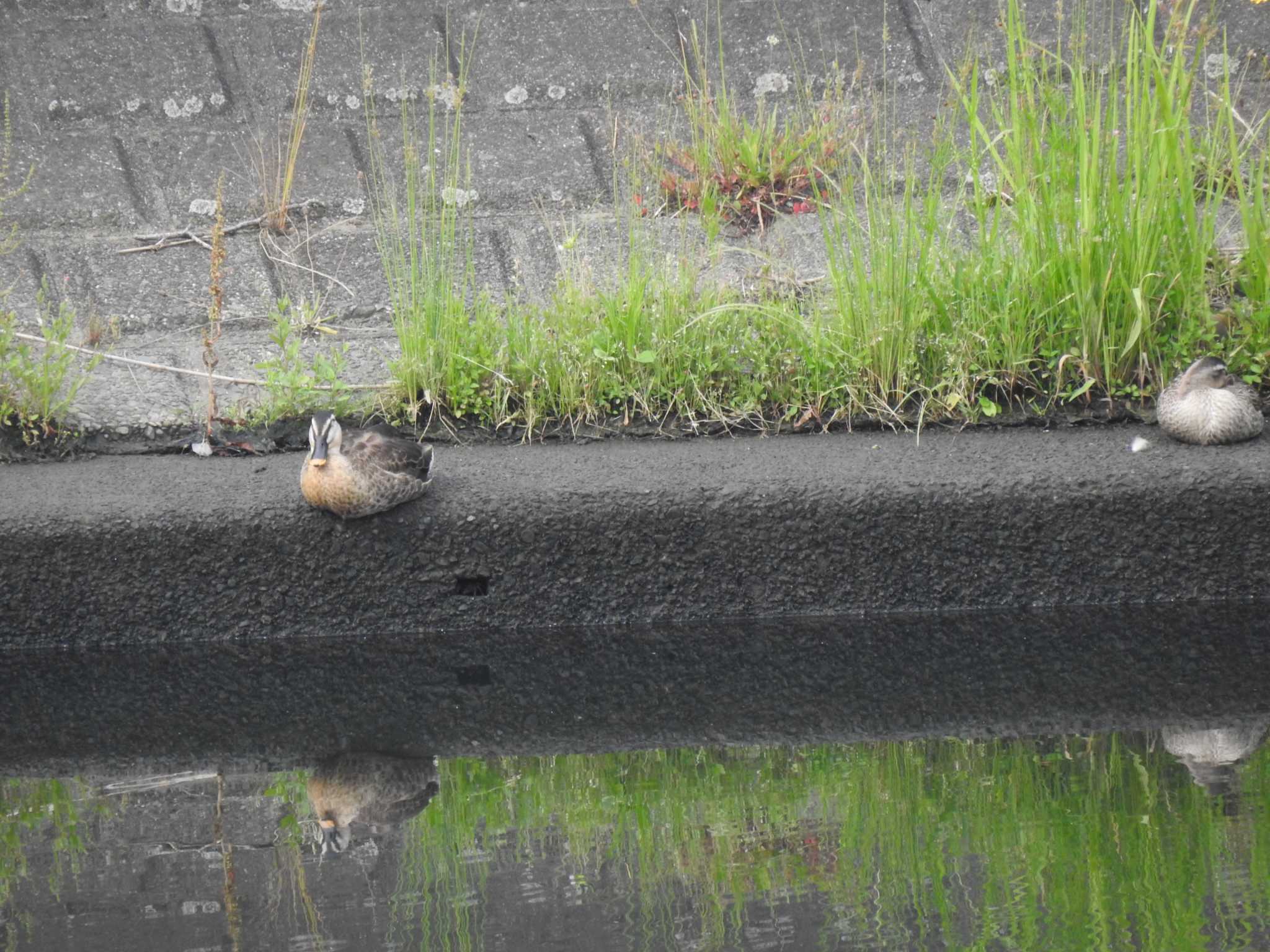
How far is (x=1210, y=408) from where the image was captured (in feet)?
13.5

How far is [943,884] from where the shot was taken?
2369 mm

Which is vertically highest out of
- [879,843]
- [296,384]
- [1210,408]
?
[296,384]

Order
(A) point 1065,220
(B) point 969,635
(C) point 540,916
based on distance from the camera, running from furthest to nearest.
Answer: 1. (A) point 1065,220
2. (B) point 969,635
3. (C) point 540,916

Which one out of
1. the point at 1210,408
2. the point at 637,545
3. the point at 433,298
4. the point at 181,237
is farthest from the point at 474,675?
the point at 181,237

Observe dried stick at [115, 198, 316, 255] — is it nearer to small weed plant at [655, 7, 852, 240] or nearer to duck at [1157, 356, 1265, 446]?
small weed plant at [655, 7, 852, 240]

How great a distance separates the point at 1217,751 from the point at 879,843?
2.81 feet

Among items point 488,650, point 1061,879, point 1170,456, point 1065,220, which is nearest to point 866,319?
point 1065,220

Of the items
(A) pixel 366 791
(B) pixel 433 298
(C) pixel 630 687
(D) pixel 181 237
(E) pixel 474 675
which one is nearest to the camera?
(A) pixel 366 791

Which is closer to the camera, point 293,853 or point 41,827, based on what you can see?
point 293,853

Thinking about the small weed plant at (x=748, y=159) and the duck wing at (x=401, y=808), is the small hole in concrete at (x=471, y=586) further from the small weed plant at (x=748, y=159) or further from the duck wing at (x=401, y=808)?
the small weed plant at (x=748, y=159)

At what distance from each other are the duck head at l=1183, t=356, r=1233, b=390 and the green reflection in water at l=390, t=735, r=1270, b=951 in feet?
5.02

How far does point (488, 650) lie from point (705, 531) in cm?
72

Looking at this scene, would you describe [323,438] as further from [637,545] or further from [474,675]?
[637,545]

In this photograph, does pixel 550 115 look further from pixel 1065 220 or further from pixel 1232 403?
pixel 1232 403
